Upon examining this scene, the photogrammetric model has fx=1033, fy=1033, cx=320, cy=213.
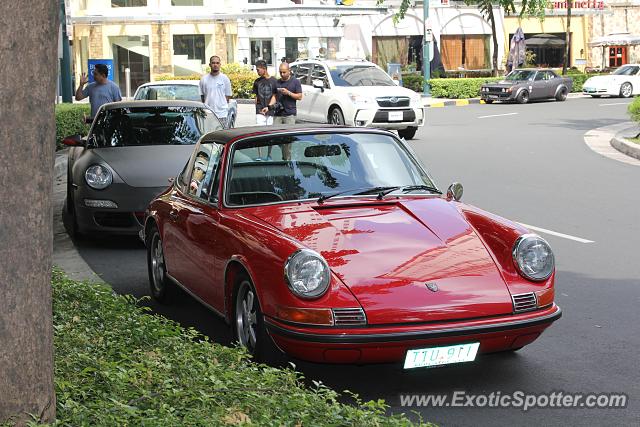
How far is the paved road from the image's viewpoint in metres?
5.67

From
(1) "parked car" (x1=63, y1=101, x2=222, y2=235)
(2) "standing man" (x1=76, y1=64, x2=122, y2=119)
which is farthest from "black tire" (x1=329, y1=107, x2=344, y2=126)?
(1) "parked car" (x1=63, y1=101, x2=222, y2=235)

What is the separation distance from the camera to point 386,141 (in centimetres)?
732

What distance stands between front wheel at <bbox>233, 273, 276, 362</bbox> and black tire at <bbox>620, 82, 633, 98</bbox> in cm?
3685

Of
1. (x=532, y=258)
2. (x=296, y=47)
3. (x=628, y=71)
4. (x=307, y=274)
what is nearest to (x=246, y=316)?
(x=307, y=274)

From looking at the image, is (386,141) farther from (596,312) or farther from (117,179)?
(117,179)

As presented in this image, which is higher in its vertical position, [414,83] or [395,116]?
[414,83]

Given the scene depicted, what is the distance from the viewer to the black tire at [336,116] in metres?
22.9

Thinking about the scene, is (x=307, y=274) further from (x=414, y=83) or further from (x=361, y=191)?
(x=414, y=83)

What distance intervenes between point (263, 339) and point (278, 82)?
1225cm

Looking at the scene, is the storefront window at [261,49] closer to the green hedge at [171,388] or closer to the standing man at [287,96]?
the standing man at [287,96]

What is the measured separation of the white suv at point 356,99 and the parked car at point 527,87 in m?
13.8

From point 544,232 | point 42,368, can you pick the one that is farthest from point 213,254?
point 544,232

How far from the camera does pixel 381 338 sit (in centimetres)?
529

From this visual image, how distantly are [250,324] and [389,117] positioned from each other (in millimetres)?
16956
